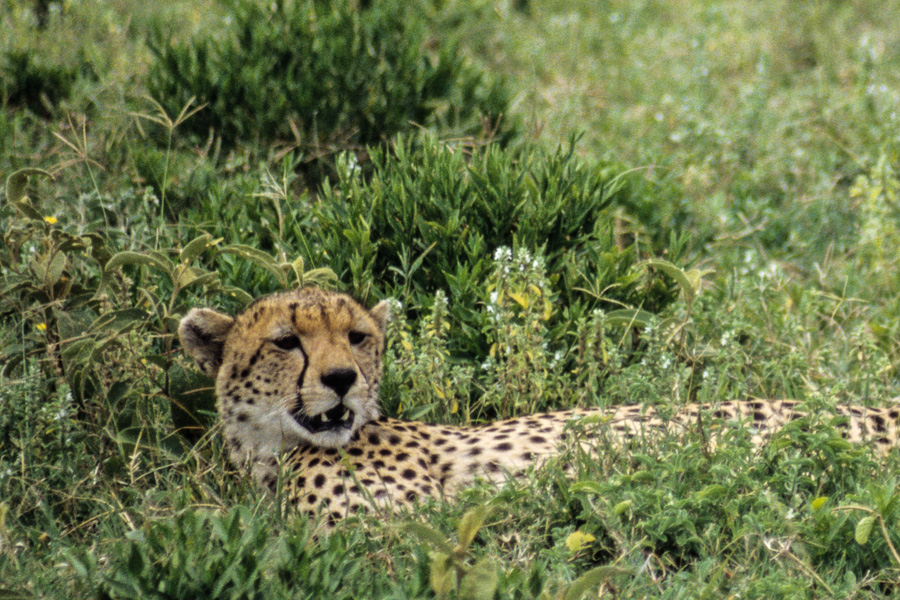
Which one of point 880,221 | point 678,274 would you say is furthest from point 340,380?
point 880,221

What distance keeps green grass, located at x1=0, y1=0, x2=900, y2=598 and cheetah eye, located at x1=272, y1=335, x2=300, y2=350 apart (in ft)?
1.19

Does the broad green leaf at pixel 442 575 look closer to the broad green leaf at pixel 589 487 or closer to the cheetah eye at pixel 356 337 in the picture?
the broad green leaf at pixel 589 487

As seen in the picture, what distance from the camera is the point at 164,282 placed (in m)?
4.00

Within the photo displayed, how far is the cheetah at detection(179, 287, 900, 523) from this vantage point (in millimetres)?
3049

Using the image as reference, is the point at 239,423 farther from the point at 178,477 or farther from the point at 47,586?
the point at 47,586

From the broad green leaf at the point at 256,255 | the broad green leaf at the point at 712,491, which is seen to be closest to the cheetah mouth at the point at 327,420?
the broad green leaf at the point at 256,255

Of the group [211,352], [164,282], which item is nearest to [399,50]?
[164,282]

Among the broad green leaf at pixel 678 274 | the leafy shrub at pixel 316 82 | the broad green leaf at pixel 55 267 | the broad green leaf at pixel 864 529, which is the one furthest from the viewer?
the leafy shrub at pixel 316 82

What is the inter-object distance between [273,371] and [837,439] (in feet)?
5.43

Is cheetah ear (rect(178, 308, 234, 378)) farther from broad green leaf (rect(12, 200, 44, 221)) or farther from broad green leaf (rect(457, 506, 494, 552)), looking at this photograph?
broad green leaf (rect(457, 506, 494, 552))

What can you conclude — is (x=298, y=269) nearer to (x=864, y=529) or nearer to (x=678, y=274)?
(x=678, y=274)

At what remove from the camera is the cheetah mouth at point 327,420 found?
123 inches

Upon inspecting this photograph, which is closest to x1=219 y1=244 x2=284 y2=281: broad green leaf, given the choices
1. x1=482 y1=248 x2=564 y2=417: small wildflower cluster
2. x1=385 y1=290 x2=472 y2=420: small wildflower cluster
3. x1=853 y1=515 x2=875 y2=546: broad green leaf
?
x1=385 y1=290 x2=472 y2=420: small wildflower cluster

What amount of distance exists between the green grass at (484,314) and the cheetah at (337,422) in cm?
13
